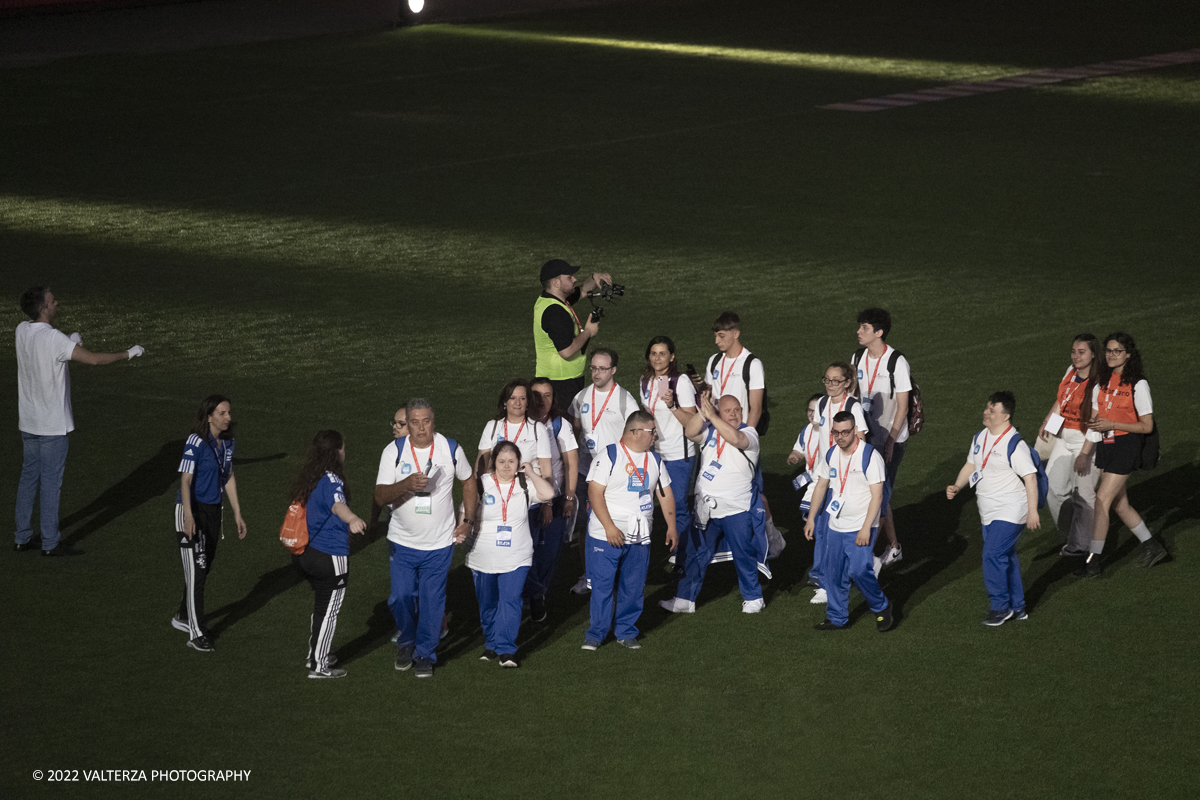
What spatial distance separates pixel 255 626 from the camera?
10898 millimetres

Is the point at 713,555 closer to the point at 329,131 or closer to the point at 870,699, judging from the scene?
the point at 870,699

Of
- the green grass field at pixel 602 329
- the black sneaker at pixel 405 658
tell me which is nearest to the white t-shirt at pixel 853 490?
the green grass field at pixel 602 329

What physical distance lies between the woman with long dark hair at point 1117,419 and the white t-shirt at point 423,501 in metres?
5.11

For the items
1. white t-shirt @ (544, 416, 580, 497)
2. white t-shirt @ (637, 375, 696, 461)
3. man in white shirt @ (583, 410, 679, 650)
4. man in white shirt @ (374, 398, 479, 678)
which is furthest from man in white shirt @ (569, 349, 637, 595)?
man in white shirt @ (374, 398, 479, 678)

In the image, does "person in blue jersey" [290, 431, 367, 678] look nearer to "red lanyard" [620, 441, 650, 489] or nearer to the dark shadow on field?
"red lanyard" [620, 441, 650, 489]

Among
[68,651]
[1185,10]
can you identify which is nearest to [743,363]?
[68,651]

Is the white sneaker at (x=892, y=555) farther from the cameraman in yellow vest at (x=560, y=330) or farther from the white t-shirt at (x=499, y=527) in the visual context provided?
the white t-shirt at (x=499, y=527)

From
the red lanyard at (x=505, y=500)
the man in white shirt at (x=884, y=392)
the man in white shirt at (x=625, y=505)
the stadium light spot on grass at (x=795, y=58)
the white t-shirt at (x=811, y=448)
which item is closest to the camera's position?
the red lanyard at (x=505, y=500)

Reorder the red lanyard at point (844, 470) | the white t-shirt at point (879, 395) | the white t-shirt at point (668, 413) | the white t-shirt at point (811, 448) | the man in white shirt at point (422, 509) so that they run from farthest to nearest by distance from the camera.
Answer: the white t-shirt at point (879, 395) < the white t-shirt at point (668, 413) < the white t-shirt at point (811, 448) < the red lanyard at point (844, 470) < the man in white shirt at point (422, 509)

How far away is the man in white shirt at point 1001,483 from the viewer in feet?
33.9

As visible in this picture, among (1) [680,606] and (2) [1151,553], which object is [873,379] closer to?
(1) [680,606]

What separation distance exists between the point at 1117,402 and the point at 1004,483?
1.68 metres

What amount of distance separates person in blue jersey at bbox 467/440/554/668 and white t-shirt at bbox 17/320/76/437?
4.06m

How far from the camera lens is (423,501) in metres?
9.61
